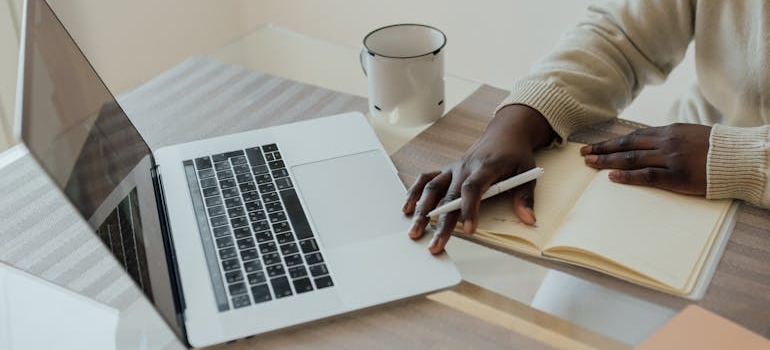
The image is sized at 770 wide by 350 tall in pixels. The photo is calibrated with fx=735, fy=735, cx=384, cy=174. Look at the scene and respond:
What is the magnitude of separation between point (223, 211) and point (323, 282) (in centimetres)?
17

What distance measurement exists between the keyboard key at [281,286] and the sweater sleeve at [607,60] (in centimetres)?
38

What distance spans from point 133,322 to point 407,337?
25 centimetres

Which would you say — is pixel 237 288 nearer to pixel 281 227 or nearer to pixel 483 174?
pixel 281 227

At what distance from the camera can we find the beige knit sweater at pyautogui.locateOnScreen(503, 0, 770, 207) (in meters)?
0.91

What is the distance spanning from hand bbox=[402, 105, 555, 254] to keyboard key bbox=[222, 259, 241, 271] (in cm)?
17

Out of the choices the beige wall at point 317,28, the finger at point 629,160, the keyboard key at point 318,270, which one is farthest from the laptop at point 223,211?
the beige wall at point 317,28

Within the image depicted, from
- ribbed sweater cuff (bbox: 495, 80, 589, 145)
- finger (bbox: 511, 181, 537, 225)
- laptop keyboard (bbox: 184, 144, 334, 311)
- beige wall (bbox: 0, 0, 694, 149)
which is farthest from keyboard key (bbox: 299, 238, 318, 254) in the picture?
beige wall (bbox: 0, 0, 694, 149)

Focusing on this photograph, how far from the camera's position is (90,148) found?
2.20 feet

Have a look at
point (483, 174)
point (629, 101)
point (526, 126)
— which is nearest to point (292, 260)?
point (483, 174)

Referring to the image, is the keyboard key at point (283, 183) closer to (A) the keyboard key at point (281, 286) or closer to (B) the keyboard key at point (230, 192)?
(B) the keyboard key at point (230, 192)

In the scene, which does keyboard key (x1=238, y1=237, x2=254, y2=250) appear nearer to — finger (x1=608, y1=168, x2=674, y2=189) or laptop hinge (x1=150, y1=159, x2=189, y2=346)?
laptop hinge (x1=150, y1=159, x2=189, y2=346)

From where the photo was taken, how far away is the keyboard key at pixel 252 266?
26.7 inches

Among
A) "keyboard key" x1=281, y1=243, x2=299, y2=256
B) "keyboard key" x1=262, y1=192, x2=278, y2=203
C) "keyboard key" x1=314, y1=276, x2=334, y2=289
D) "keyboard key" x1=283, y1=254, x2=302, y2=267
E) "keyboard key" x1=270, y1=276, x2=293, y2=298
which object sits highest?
"keyboard key" x1=270, y1=276, x2=293, y2=298

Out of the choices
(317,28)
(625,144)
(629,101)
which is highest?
(625,144)
